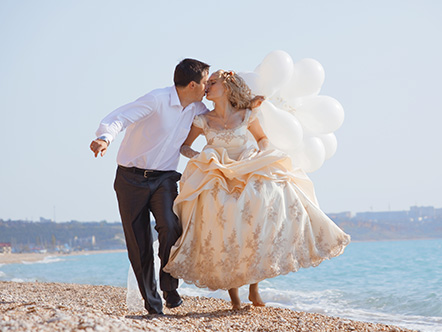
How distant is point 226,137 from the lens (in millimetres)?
4875

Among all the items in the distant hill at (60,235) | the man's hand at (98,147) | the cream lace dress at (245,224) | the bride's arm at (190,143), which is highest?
the bride's arm at (190,143)

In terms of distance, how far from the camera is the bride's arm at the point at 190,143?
4.84 metres

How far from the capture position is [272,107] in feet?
16.5

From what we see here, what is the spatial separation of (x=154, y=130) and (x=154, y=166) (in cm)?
28

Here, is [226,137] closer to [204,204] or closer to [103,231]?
[204,204]

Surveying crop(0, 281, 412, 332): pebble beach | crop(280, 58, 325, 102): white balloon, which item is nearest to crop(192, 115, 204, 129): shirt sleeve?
crop(280, 58, 325, 102): white balloon

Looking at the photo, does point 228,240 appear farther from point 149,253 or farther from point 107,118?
point 107,118

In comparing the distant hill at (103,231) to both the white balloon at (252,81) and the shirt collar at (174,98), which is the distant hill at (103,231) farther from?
the shirt collar at (174,98)

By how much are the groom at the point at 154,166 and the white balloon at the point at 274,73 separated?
0.66 m

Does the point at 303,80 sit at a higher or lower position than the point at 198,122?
higher

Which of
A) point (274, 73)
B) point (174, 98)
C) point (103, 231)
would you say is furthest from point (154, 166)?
point (103, 231)

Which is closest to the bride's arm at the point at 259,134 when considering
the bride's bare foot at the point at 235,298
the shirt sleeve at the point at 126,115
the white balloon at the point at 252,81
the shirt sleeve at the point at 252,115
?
the shirt sleeve at the point at 252,115

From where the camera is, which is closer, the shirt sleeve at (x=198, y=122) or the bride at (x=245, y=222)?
the bride at (x=245, y=222)

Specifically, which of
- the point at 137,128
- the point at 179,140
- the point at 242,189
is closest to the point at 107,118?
the point at 137,128
